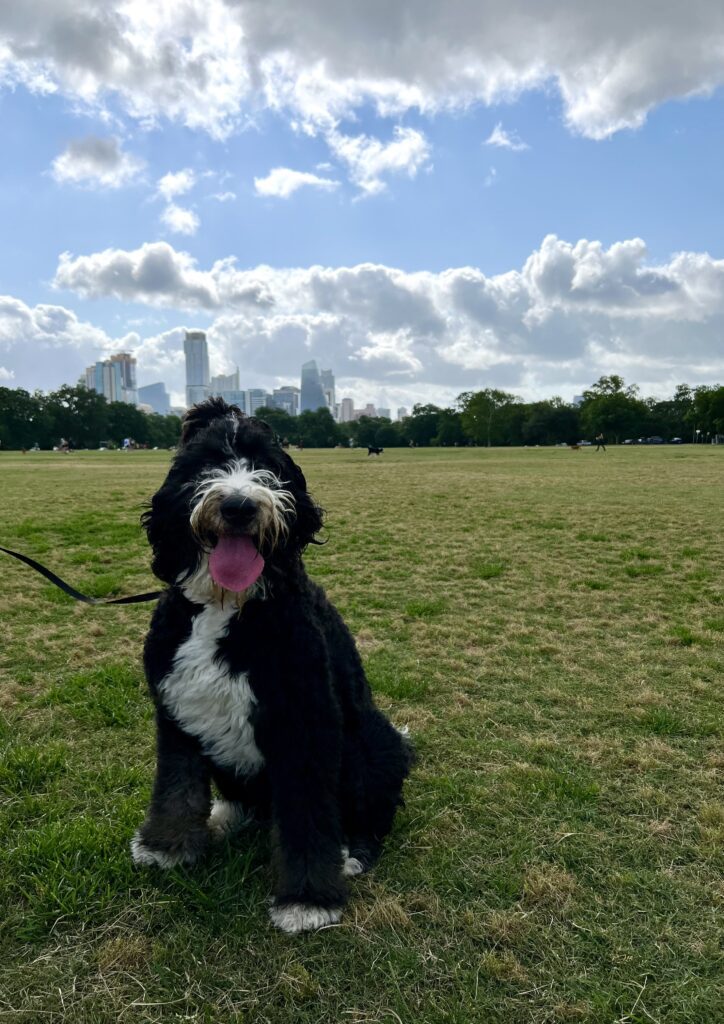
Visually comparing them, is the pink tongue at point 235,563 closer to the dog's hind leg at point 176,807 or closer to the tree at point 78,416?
the dog's hind leg at point 176,807

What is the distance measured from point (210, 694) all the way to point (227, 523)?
755mm

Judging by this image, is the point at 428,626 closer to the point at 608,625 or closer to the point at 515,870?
the point at 608,625

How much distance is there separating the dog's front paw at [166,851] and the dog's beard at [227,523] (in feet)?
3.90

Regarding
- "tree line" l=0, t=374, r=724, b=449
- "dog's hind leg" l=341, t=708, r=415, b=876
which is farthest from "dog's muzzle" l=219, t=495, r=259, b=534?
"tree line" l=0, t=374, r=724, b=449

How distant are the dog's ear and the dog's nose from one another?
0.58 metres

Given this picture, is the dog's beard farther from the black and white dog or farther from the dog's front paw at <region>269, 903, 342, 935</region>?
the dog's front paw at <region>269, 903, 342, 935</region>

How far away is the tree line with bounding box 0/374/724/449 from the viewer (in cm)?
9475

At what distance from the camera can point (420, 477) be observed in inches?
1098

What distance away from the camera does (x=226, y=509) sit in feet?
8.20

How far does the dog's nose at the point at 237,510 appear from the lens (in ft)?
8.18

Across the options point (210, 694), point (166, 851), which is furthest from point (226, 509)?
point (166, 851)

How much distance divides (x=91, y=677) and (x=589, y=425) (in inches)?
4043

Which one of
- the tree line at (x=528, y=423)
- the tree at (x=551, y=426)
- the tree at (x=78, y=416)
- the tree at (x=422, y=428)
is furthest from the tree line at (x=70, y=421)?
the tree at (x=551, y=426)

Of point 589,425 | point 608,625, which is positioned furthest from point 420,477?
point 589,425
